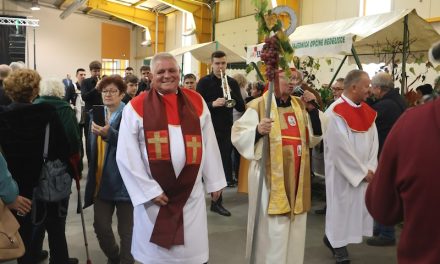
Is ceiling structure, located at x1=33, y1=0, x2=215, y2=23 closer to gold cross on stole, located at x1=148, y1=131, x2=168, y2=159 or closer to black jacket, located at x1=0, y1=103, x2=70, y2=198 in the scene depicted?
black jacket, located at x1=0, y1=103, x2=70, y2=198

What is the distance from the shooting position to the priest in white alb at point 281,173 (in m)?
3.18

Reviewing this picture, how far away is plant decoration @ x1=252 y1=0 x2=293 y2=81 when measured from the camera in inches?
106

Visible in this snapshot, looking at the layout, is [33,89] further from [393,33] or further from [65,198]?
[393,33]

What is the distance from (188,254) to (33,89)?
1592 millimetres

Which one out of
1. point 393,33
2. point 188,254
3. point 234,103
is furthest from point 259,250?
point 393,33

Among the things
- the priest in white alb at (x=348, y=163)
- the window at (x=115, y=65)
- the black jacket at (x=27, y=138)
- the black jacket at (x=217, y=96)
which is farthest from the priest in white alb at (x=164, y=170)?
the window at (x=115, y=65)

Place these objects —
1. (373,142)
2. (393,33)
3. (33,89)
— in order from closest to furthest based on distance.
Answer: (33,89) < (373,142) < (393,33)

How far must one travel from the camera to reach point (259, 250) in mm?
3248

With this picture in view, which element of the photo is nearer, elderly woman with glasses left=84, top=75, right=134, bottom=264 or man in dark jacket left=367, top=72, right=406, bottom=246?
elderly woman with glasses left=84, top=75, right=134, bottom=264

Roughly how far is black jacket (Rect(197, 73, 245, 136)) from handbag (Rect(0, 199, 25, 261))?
3.19 m

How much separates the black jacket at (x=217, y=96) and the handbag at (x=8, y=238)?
10.5 feet

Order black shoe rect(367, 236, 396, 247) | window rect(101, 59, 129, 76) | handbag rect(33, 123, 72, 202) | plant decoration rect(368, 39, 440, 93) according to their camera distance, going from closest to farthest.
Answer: handbag rect(33, 123, 72, 202), black shoe rect(367, 236, 396, 247), plant decoration rect(368, 39, 440, 93), window rect(101, 59, 129, 76)

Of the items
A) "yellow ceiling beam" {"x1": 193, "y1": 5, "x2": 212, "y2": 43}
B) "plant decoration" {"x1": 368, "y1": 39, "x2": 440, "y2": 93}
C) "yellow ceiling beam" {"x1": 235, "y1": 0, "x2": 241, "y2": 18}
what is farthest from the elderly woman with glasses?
"yellow ceiling beam" {"x1": 193, "y1": 5, "x2": 212, "y2": 43}

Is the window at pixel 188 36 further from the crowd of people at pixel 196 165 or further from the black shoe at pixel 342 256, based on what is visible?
the black shoe at pixel 342 256
